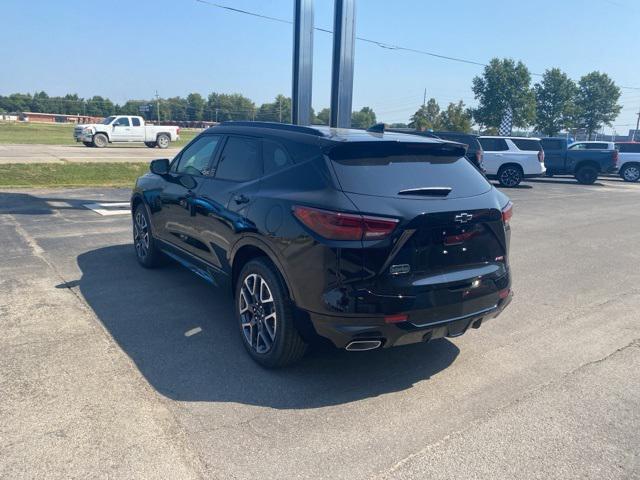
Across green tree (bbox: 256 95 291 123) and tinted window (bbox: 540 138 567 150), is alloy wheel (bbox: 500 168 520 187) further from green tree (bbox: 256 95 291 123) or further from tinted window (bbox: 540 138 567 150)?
green tree (bbox: 256 95 291 123)

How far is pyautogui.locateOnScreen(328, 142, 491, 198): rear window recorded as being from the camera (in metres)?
3.43

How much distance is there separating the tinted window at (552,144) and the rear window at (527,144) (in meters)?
3.00

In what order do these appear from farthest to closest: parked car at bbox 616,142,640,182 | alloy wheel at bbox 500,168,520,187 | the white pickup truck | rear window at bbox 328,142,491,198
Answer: the white pickup truck < parked car at bbox 616,142,640,182 < alloy wheel at bbox 500,168,520,187 < rear window at bbox 328,142,491,198

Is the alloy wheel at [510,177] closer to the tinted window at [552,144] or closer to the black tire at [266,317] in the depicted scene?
the tinted window at [552,144]

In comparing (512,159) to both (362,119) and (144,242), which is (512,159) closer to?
(144,242)

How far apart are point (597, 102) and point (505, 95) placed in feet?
50.8

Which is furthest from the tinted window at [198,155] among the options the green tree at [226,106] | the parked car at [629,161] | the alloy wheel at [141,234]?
the green tree at [226,106]

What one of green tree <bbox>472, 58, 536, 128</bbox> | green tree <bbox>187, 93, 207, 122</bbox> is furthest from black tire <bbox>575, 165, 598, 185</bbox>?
green tree <bbox>187, 93, 207, 122</bbox>

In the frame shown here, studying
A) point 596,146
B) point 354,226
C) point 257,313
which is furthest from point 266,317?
point 596,146

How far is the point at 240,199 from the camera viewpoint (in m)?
4.07

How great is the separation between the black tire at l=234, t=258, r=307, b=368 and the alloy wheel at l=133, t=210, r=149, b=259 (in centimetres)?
250

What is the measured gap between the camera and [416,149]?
379 centimetres

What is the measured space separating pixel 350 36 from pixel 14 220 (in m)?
7.80

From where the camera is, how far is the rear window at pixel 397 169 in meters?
3.43
